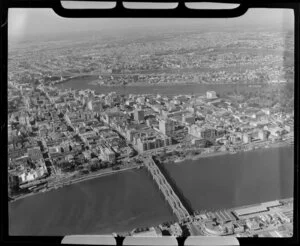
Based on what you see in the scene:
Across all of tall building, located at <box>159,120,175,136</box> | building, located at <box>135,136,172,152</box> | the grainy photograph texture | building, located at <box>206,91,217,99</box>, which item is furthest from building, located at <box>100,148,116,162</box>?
building, located at <box>206,91,217,99</box>

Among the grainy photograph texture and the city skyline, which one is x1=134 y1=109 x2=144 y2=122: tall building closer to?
the grainy photograph texture

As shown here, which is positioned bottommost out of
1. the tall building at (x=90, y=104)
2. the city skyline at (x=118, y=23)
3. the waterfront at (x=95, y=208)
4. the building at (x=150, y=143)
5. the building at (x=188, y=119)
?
the waterfront at (x=95, y=208)

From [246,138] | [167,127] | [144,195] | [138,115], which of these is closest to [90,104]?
[138,115]

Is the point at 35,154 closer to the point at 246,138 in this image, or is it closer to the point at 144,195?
the point at 144,195

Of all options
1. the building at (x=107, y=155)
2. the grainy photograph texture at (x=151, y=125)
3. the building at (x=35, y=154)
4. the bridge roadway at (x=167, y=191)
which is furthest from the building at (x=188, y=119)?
the building at (x=35, y=154)

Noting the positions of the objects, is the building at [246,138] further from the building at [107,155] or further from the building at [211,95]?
the building at [107,155]
